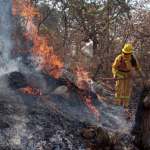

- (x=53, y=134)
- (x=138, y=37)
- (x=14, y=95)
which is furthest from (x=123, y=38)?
(x=53, y=134)

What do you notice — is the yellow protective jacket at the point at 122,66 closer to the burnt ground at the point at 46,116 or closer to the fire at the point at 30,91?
the burnt ground at the point at 46,116

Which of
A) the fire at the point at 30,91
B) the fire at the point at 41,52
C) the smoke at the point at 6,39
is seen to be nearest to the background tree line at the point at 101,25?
the fire at the point at 41,52

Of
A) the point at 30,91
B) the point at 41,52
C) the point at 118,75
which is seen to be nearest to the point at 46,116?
the point at 30,91

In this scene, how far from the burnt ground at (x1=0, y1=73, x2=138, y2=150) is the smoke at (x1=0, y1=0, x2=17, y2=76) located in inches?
23.5

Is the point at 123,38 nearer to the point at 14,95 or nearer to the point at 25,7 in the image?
the point at 25,7

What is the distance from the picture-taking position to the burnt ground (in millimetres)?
6648

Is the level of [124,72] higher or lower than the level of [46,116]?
higher

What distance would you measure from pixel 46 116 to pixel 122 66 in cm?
350

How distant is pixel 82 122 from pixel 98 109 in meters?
2.04

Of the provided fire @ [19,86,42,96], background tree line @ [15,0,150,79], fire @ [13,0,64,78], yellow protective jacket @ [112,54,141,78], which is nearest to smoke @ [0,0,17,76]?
fire @ [13,0,64,78]

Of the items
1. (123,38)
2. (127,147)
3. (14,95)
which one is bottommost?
(127,147)

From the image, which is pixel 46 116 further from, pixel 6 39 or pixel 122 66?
pixel 6 39

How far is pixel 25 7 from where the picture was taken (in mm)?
15297

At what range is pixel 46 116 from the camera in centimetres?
754
